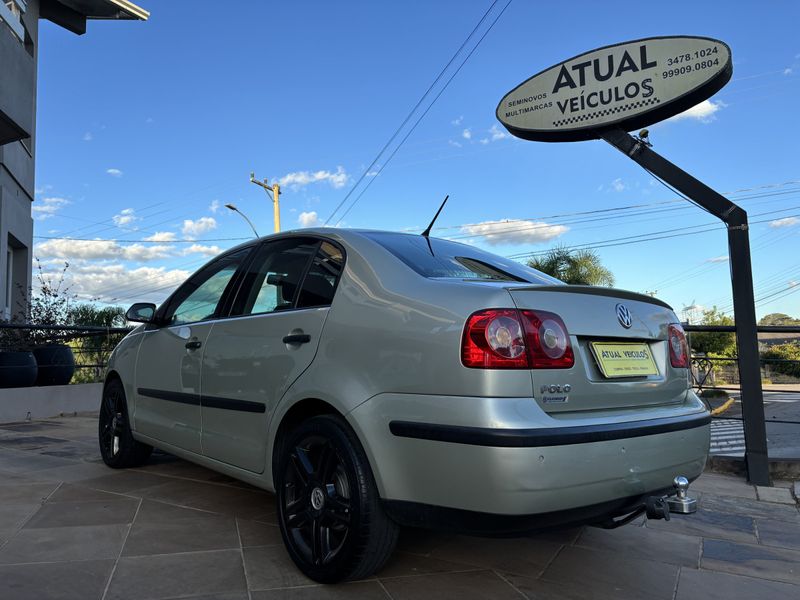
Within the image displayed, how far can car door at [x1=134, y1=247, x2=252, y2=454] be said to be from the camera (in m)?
3.50

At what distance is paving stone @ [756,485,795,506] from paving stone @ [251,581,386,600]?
3319 millimetres

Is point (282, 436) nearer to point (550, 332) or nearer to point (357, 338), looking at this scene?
point (357, 338)

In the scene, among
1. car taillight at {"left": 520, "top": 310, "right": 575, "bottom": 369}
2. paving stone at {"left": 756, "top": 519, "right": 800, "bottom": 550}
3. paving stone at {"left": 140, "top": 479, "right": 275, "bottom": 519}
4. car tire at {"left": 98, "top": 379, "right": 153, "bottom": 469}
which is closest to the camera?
Result: car taillight at {"left": 520, "top": 310, "right": 575, "bottom": 369}

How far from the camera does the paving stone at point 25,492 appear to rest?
12.1ft

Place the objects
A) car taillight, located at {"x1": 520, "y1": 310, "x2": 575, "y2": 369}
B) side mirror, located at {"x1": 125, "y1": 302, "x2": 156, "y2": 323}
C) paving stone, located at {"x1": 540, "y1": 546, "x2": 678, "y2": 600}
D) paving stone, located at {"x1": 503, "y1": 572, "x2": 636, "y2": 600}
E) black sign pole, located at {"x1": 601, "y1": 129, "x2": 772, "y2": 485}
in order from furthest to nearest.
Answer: black sign pole, located at {"x1": 601, "y1": 129, "x2": 772, "y2": 485}, side mirror, located at {"x1": 125, "y1": 302, "x2": 156, "y2": 323}, paving stone, located at {"x1": 540, "y1": 546, "x2": 678, "y2": 600}, paving stone, located at {"x1": 503, "y1": 572, "x2": 636, "y2": 600}, car taillight, located at {"x1": 520, "y1": 310, "x2": 575, "y2": 369}

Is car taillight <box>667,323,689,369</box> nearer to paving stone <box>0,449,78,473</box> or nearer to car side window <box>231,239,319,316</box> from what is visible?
car side window <box>231,239,319,316</box>

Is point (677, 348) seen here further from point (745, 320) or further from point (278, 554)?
point (745, 320)

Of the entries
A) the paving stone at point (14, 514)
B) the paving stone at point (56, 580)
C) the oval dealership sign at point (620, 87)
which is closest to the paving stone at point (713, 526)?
the paving stone at point (56, 580)

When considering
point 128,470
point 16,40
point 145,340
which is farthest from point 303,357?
point 16,40

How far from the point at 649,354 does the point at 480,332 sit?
0.93m

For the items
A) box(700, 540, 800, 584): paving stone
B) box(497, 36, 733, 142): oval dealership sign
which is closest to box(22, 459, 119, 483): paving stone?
box(700, 540, 800, 584): paving stone

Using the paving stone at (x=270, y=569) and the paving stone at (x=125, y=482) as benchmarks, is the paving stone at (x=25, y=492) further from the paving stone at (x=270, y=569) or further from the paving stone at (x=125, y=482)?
the paving stone at (x=270, y=569)

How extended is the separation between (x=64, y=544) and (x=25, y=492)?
1.22 meters

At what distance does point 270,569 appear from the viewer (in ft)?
8.73
